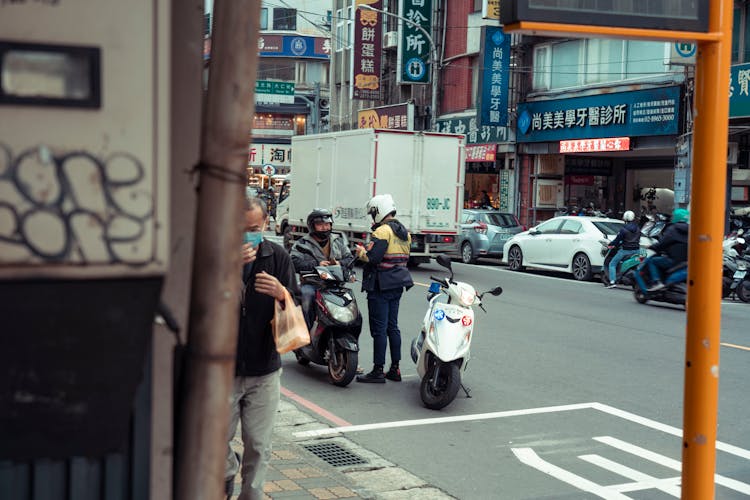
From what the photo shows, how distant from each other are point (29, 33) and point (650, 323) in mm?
12899

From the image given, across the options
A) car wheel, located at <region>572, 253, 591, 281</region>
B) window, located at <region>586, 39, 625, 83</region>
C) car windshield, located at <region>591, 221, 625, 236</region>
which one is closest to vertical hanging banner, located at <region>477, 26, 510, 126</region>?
window, located at <region>586, 39, 625, 83</region>

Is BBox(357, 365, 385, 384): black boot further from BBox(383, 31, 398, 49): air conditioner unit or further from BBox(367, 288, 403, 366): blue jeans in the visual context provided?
BBox(383, 31, 398, 49): air conditioner unit

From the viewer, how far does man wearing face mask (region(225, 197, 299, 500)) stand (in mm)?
5043

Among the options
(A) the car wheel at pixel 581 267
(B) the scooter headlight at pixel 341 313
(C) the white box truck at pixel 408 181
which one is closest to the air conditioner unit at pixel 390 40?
(C) the white box truck at pixel 408 181

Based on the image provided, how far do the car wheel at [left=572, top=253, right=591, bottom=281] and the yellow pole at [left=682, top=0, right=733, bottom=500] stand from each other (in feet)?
58.1

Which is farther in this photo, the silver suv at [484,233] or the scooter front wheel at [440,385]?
the silver suv at [484,233]

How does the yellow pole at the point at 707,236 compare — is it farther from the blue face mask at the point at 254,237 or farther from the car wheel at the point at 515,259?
the car wheel at the point at 515,259

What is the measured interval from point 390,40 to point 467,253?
17702 mm

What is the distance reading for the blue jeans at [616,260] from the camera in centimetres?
1898

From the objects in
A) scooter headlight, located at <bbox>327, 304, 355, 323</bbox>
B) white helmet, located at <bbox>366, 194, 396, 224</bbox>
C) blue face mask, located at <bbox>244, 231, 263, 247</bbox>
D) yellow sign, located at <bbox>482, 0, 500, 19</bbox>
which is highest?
yellow sign, located at <bbox>482, 0, 500, 19</bbox>

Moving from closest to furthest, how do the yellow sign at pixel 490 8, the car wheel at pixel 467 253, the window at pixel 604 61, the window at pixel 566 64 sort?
the car wheel at pixel 467 253 < the window at pixel 604 61 < the yellow sign at pixel 490 8 < the window at pixel 566 64

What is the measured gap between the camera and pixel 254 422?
5113 mm

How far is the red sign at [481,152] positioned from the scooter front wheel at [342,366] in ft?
77.4

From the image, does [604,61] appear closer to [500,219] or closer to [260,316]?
[500,219]
